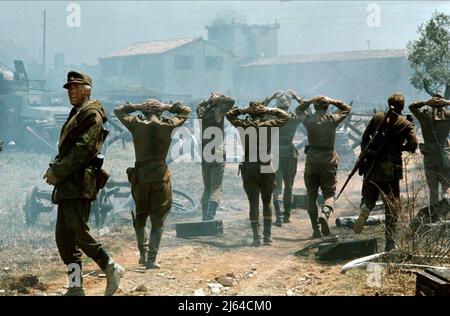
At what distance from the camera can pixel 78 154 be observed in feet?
16.8

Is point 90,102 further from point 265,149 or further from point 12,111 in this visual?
point 12,111

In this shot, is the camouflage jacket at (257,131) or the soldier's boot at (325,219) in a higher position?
the camouflage jacket at (257,131)

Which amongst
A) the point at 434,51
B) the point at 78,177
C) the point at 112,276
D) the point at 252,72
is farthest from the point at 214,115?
the point at 252,72

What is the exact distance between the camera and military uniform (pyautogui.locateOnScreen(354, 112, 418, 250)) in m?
6.91

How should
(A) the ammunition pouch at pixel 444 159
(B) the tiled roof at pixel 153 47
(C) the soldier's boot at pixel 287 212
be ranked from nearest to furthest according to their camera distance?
1. (A) the ammunition pouch at pixel 444 159
2. (C) the soldier's boot at pixel 287 212
3. (B) the tiled roof at pixel 153 47

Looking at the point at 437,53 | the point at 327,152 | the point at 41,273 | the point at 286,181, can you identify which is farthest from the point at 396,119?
the point at 437,53

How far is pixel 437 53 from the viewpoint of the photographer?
15477mm

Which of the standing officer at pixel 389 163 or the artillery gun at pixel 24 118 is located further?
the artillery gun at pixel 24 118

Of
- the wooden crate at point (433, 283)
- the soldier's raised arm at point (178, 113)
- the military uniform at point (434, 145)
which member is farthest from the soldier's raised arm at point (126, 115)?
the military uniform at point (434, 145)

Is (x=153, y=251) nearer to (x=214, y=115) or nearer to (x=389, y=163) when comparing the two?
(x=389, y=163)

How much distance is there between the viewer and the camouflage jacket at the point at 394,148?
22.7 feet

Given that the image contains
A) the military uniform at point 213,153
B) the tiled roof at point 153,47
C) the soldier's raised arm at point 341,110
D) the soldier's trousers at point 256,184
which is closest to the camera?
the soldier's trousers at point 256,184

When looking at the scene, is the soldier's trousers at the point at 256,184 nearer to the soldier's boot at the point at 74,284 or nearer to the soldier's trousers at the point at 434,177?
the soldier's trousers at the point at 434,177

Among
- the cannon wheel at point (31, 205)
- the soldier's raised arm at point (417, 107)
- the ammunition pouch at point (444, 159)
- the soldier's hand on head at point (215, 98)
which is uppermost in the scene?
the soldier's hand on head at point (215, 98)
